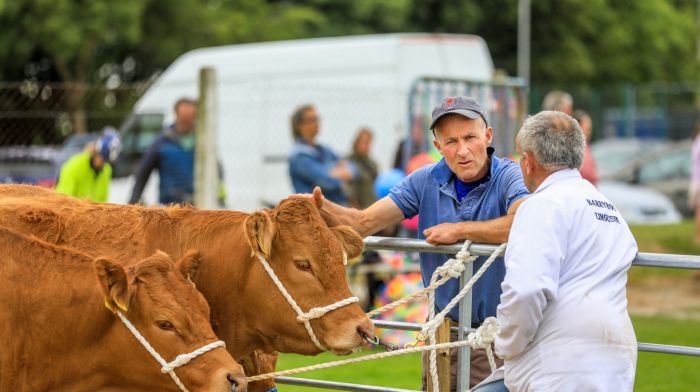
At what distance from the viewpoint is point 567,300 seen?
4531mm

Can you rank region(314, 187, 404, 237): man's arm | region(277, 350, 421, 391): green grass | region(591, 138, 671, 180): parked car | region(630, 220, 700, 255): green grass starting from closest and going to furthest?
region(314, 187, 404, 237): man's arm → region(277, 350, 421, 391): green grass → region(630, 220, 700, 255): green grass → region(591, 138, 671, 180): parked car

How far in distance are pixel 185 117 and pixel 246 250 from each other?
718 cm

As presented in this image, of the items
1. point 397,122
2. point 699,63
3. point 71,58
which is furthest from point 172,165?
point 699,63

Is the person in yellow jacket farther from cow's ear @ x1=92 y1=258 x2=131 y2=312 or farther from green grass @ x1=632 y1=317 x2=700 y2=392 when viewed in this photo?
cow's ear @ x1=92 y1=258 x2=131 y2=312

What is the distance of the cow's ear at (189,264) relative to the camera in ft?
17.0

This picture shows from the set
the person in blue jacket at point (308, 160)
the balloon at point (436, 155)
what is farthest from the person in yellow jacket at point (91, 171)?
the balloon at point (436, 155)

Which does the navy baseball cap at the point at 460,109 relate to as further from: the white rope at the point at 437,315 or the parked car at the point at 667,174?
the parked car at the point at 667,174

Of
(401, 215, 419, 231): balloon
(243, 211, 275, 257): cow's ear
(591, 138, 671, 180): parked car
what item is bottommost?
(591, 138, 671, 180): parked car

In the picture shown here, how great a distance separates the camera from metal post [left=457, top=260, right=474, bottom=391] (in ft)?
18.4

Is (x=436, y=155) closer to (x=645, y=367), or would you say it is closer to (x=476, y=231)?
(x=645, y=367)

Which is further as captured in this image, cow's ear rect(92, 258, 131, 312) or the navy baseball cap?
the navy baseball cap

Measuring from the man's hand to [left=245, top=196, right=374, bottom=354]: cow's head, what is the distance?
0.48 meters

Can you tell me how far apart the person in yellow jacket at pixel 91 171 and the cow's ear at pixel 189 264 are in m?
5.92

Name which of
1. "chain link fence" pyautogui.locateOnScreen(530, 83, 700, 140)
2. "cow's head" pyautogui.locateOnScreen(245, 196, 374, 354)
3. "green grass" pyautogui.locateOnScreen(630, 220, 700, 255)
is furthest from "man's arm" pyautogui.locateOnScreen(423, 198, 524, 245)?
"chain link fence" pyautogui.locateOnScreen(530, 83, 700, 140)
